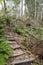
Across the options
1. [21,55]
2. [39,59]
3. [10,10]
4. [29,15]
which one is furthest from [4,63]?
[29,15]

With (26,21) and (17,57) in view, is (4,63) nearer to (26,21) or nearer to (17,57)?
(17,57)

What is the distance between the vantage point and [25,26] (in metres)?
9.70

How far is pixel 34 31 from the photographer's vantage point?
9297mm

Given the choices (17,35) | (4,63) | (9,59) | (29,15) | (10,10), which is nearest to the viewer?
(4,63)

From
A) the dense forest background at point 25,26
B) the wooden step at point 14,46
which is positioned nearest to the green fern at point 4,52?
the dense forest background at point 25,26

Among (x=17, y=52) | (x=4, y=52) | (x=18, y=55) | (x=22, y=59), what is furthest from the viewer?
(x=17, y=52)

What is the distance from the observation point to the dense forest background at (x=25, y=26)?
610 centimetres

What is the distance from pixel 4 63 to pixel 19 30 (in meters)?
3.47

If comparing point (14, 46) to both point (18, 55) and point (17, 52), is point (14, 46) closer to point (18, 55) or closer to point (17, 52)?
point (17, 52)

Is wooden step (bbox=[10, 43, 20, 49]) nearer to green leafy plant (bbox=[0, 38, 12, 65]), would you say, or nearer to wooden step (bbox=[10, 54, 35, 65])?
wooden step (bbox=[10, 54, 35, 65])

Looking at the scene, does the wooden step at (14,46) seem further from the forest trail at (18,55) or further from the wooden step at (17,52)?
the wooden step at (17,52)

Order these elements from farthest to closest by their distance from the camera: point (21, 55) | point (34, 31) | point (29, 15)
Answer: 1. point (29, 15)
2. point (34, 31)
3. point (21, 55)

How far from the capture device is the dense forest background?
610 cm

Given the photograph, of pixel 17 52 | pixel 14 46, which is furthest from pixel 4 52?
pixel 14 46
